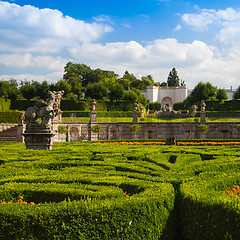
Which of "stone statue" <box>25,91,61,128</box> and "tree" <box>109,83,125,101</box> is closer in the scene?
"stone statue" <box>25,91,61,128</box>

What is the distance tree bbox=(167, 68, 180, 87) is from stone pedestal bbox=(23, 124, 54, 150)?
8216 cm

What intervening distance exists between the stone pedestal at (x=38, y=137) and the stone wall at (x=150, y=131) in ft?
50.7

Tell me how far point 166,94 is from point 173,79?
28.2ft

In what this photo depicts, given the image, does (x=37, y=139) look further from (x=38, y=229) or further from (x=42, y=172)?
(x=38, y=229)

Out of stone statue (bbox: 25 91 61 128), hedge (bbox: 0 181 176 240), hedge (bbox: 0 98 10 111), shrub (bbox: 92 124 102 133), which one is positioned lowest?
shrub (bbox: 92 124 102 133)

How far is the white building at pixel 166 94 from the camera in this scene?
83.1 metres

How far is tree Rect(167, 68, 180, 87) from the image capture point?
9107 centimetres

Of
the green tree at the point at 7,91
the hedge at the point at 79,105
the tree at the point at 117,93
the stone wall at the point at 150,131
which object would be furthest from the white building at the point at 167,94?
the stone wall at the point at 150,131

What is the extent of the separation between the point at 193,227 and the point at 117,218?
1.17 meters

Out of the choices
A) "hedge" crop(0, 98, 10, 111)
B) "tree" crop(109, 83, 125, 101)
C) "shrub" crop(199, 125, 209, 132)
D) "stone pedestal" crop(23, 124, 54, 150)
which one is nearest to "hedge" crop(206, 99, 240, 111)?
"tree" crop(109, 83, 125, 101)

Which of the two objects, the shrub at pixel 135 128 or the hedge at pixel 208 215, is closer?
the hedge at pixel 208 215

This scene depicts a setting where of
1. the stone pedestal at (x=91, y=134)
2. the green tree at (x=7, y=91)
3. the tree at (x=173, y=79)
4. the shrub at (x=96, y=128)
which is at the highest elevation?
the tree at (x=173, y=79)

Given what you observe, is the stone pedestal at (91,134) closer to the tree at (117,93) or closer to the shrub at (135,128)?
the shrub at (135,128)

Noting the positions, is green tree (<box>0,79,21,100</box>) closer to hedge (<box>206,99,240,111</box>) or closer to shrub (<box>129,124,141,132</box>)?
shrub (<box>129,124,141,132</box>)
